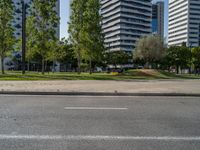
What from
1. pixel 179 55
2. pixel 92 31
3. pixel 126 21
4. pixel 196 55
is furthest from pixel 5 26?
pixel 126 21

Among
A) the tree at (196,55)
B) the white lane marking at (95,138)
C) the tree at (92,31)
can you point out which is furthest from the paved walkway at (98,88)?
the tree at (196,55)

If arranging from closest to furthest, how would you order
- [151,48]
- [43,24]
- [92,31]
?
[43,24], [92,31], [151,48]

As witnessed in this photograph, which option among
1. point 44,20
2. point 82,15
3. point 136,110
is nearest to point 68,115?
point 136,110

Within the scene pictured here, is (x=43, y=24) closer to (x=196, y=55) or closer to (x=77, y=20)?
(x=77, y=20)

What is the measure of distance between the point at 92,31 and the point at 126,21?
124 meters

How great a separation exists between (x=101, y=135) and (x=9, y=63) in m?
129

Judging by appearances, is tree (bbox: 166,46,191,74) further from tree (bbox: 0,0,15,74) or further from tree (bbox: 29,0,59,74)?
tree (bbox: 0,0,15,74)

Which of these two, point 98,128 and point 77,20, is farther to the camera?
point 77,20

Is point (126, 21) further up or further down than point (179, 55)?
further up

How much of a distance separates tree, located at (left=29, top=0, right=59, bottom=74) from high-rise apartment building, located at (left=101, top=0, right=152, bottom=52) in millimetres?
121721

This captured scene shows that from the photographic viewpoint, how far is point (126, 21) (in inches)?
6663

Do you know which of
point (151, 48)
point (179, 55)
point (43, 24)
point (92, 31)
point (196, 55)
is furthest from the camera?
point (179, 55)

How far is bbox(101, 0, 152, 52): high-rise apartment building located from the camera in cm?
16888

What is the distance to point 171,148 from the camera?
20.0 feet
